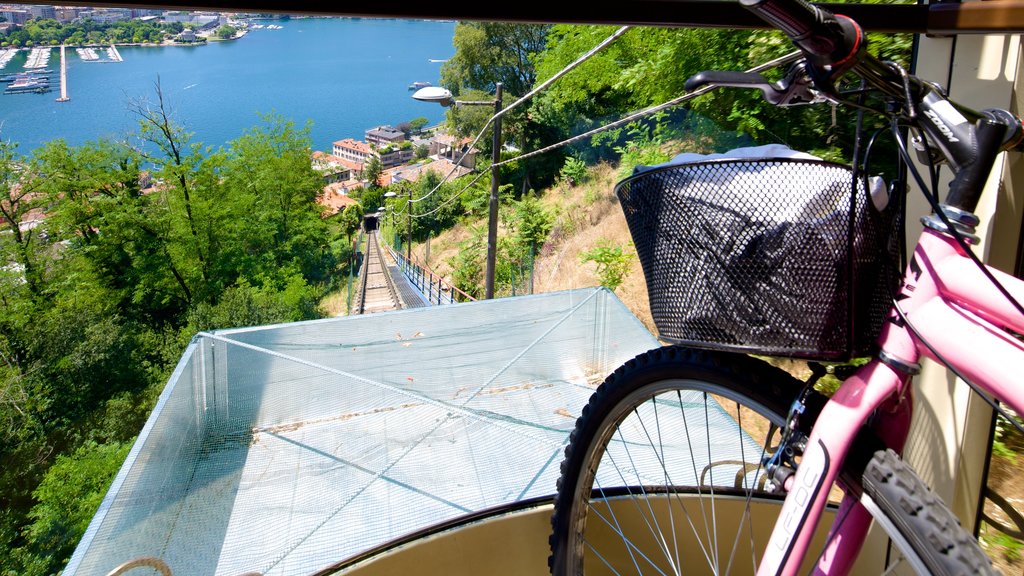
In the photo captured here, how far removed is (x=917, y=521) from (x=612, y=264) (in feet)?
18.8

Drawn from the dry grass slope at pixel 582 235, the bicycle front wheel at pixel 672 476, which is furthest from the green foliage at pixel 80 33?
the bicycle front wheel at pixel 672 476

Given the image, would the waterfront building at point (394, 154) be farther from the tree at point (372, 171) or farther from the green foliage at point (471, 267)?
the green foliage at point (471, 267)

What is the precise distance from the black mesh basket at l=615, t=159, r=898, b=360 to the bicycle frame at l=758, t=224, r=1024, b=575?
0.03 meters

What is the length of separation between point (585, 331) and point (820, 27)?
223 cm

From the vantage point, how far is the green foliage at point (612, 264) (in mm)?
6172

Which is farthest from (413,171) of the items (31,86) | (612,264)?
(612,264)

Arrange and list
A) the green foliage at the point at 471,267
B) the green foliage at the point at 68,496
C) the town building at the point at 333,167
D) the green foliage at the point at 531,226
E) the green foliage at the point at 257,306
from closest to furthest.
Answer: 1. the green foliage at the point at 68,496
2. the green foliage at the point at 531,226
3. the green foliage at the point at 471,267
4. the green foliage at the point at 257,306
5. the town building at the point at 333,167

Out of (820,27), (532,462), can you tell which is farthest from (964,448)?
(532,462)

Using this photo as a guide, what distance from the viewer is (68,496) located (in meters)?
9.88

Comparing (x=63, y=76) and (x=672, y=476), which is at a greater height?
(x=63, y=76)

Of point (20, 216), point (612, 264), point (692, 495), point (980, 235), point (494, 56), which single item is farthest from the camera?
point (494, 56)

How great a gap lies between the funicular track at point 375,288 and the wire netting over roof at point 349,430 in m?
10.3

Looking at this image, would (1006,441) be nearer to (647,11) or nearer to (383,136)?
(647,11)

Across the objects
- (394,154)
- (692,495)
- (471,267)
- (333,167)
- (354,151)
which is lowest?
(471,267)
